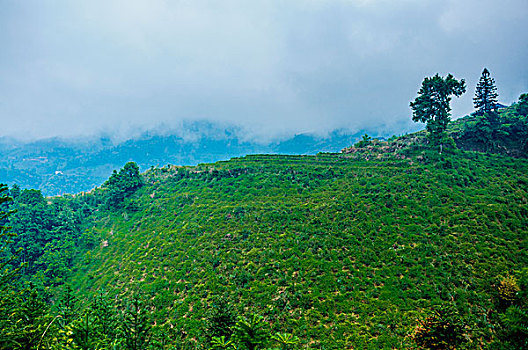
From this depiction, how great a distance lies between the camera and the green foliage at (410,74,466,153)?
42.0 m

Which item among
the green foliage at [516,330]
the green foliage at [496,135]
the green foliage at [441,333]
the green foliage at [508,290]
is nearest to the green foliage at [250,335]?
the green foliage at [441,333]

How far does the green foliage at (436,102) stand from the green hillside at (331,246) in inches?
205

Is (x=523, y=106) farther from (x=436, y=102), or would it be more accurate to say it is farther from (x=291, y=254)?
(x=291, y=254)

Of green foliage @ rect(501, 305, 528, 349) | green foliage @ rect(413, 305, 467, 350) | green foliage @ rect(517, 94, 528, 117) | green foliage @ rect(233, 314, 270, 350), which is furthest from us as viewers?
Result: green foliage @ rect(517, 94, 528, 117)

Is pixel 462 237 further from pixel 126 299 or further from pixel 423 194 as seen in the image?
pixel 126 299

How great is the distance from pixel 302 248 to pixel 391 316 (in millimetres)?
10380

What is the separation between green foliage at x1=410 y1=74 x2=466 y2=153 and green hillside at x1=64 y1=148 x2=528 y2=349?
5.20 m

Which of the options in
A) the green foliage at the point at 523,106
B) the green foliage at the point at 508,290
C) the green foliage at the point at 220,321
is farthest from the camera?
the green foliage at the point at 523,106

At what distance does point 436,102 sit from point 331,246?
3495 cm

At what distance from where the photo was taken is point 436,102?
43.2 metres

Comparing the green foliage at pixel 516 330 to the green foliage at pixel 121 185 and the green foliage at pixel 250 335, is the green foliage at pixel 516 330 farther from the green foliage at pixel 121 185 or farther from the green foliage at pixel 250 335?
the green foliage at pixel 121 185

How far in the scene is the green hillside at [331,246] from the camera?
19.2m

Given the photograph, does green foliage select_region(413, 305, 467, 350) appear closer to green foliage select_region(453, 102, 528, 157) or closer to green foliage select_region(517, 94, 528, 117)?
green foliage select_region(453, 102, 528, 157)

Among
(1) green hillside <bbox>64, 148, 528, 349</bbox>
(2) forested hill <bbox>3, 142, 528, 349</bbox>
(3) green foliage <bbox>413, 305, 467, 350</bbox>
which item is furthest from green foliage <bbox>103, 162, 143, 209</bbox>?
(3) green foliage <bbox>413, 305, 467, 350</bbox>
